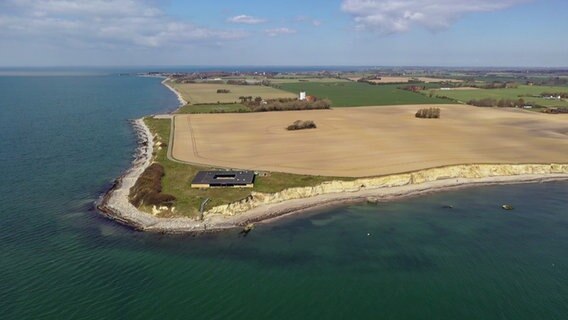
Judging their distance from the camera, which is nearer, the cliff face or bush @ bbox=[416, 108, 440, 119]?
the cliff face

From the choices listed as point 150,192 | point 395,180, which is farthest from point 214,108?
point 395,180

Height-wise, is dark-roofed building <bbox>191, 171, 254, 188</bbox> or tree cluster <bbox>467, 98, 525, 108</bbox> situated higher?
tree cluster <bbox>467, 98, 525, 108</bbox>

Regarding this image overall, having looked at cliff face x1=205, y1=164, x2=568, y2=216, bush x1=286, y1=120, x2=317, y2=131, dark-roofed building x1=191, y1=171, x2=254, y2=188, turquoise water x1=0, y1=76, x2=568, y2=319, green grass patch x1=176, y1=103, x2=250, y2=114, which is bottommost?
turquoise water x1=0, y1=76, x2=568, y2=319

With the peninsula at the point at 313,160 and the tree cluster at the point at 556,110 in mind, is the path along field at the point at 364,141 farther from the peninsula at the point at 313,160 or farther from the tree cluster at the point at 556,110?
the tree cluster at the point at 556,110

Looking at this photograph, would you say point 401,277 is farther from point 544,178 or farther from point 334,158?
point 544,178

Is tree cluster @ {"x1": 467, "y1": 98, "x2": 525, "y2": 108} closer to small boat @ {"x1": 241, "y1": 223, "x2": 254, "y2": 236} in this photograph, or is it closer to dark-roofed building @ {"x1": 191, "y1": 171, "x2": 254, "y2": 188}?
dark-roofed building @ {"x1": 191, "y1": 171, "x2": 254, "y2": 188}

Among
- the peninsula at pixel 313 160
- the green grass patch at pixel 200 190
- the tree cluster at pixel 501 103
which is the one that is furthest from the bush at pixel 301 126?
the tree cluster at pixel 501 103

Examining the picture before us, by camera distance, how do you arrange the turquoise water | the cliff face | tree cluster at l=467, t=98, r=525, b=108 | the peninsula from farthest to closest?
tree cluster at l=467, t=98, r=525, b=108 → the cliff face → the peninsula → the turquoise water

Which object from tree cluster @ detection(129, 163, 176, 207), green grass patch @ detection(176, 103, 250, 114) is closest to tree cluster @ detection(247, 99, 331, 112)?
green grass patch @ detection(176, 103, 250, 114)
